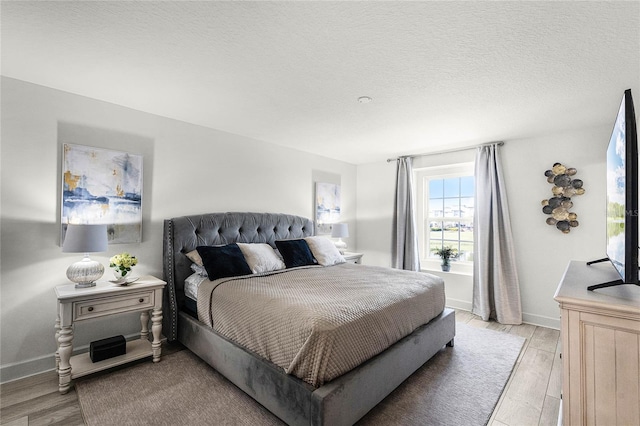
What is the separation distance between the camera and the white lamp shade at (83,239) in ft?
7.01

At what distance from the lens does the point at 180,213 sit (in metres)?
3.12

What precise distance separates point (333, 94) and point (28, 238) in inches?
107

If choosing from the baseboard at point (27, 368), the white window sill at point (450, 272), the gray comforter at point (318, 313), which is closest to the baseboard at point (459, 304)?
the white window sill at point (450, 272)

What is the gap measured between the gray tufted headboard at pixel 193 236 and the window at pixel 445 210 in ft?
8.01

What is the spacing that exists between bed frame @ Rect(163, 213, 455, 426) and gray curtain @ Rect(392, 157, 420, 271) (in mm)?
1801

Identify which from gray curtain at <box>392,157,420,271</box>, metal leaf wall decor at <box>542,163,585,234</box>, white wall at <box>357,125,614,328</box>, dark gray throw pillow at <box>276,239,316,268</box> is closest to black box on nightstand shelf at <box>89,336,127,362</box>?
dark gray throw pillow at <box>276,239,316,268</box>

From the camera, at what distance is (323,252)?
143 inches

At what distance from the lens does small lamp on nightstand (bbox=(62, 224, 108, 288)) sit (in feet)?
7.02

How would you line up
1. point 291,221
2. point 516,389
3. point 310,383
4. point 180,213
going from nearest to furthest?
point 310,383, point 516,389, point 180,213, point 291,221

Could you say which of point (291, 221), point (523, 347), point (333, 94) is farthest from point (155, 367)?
point (523, 347)

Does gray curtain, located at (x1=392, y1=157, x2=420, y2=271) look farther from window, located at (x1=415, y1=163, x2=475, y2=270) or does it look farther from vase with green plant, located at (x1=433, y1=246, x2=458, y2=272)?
vase with green plant, located at (x1=433, y1=246, x2=458, y2=272)

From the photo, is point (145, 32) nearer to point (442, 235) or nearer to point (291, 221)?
point (291, 221)

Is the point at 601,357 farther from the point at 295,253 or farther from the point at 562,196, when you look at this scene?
the point at 562,196

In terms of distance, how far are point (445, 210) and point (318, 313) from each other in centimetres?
356
